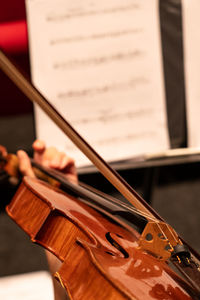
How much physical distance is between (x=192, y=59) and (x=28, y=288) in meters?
0.87

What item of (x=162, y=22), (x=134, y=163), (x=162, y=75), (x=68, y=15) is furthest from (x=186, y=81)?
(x=68, y=15)

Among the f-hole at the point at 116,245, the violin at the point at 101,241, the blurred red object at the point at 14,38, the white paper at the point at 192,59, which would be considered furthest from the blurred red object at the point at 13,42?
the f-hole at the point at 116,245

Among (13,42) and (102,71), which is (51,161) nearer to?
(102,71)

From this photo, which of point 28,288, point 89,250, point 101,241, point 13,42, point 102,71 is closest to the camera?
point 89,250

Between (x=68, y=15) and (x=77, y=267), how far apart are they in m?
0.91

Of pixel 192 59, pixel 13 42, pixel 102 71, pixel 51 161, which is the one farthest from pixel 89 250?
pixel 13 42

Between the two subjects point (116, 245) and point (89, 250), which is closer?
point (89, 250)

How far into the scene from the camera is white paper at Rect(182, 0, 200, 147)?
4.30ft

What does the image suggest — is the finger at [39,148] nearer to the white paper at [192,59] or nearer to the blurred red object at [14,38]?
the white paper at [192,59]

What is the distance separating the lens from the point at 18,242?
172cm

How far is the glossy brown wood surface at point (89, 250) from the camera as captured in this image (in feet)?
1.62

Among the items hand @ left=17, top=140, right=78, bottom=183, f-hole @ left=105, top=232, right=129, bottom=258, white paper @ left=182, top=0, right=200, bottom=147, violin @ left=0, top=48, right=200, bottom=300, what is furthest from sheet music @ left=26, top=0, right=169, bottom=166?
f-hole @ left=105, top=232, right=129, bottom=258

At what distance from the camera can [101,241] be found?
63 cm

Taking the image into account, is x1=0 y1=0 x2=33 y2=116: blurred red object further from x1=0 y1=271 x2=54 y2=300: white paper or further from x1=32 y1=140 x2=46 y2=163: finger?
x1=0 y1=271 x2=54 y2=300: white paper
